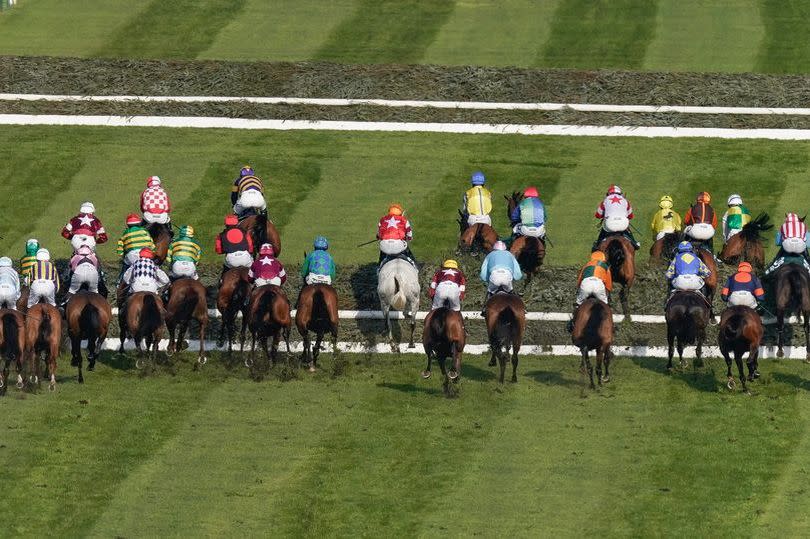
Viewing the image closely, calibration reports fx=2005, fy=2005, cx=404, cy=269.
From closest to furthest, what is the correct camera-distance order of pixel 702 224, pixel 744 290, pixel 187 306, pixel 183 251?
pixel 744 290
pixel 187 306
pixel 183 251
pixel 702 224

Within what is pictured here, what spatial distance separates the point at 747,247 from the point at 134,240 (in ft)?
36.7

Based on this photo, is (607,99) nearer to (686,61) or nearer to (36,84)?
(686,61)

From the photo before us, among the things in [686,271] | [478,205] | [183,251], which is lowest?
[686,271]

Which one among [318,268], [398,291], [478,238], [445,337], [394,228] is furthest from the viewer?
[478,238]

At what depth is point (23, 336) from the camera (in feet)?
102

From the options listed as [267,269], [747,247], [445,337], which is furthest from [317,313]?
[747,247]

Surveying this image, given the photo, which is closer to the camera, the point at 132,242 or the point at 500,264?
the point at 500,264

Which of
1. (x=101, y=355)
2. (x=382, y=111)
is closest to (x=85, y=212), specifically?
(x=101, y=355)

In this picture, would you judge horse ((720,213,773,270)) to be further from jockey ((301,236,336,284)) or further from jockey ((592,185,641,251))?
jockey ((301,236,336,284))

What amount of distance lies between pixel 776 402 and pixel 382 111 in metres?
17.5

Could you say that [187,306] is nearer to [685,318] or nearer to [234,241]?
[234,241]

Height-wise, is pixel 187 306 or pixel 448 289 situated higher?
pixel 448 289

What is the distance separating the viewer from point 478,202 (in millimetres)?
37781

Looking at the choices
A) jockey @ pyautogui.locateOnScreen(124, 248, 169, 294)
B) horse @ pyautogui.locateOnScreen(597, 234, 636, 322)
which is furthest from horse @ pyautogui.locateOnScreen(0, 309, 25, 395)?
horse @ pyautogui.locateOnScreen(597, 234, 636, 322)
